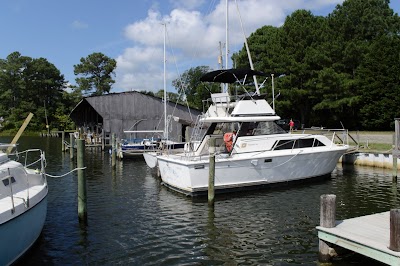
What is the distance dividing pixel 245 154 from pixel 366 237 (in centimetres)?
900

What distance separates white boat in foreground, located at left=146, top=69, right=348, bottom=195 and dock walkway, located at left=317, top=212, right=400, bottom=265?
24.1ft

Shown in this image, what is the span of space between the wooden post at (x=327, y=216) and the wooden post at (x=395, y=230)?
4.96 ft

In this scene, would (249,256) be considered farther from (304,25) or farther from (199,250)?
(304,25)

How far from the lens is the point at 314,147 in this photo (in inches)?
747

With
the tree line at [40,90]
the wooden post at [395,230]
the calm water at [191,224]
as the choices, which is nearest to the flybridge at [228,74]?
the calm water at [191,224]

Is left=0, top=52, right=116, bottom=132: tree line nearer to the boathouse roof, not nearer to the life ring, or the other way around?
the boathouse roof

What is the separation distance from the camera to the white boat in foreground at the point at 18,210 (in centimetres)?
797

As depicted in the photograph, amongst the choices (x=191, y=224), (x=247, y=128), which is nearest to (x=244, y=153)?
(x=247, y=128)

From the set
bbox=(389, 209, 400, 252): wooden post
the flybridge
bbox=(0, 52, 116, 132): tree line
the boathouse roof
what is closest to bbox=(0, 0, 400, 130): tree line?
the boathouse roof

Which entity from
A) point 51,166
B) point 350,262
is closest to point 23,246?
point 350,262

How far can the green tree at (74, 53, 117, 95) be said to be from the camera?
91.8m

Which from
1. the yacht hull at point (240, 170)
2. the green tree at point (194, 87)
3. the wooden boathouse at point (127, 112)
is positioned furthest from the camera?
the green tree at point (194, 87)

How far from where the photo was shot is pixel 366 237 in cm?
815

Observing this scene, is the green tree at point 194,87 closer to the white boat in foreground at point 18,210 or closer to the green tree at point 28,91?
the green tree at point 28,91
